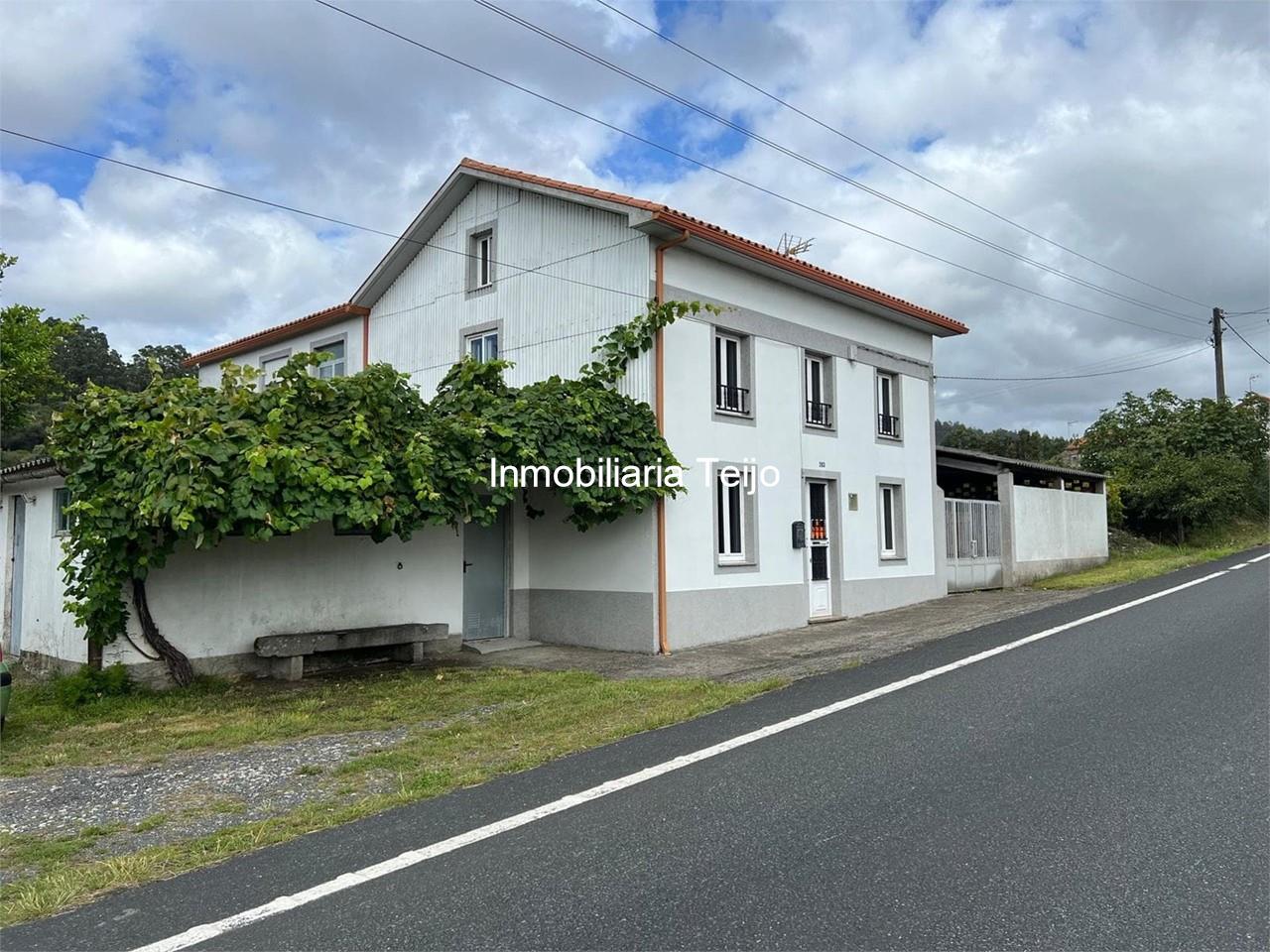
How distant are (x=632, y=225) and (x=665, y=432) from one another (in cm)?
292

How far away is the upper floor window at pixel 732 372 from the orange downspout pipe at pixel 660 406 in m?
1.47

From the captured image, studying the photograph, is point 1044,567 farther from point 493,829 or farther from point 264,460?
point 493,829

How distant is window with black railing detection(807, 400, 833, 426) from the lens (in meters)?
15.9

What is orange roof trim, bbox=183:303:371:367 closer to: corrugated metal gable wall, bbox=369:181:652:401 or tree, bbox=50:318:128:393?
corrugated metal gable wall, bbox=369:181:652:401

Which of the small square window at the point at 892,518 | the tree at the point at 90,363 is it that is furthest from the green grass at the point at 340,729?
the tree at the point at 90,363

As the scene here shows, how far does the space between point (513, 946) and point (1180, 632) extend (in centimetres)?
937

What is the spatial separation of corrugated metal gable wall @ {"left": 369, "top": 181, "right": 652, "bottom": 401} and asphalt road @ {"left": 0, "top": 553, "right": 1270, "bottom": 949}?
7.61 m

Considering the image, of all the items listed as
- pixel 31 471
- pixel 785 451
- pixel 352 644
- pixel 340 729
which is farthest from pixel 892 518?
pixel 31 471

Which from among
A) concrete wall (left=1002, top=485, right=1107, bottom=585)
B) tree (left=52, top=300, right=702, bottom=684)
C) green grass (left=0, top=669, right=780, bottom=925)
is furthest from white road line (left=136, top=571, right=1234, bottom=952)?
concrete wall (left=1002, top=485, right=1107, bottom=585)

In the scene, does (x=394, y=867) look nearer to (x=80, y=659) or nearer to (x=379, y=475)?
(x=379, y=475)

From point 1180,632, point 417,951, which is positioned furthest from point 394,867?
point 1180,632

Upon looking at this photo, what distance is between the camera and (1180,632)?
10.2 meters

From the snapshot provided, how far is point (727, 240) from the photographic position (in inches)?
520

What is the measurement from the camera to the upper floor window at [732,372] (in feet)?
46.5
